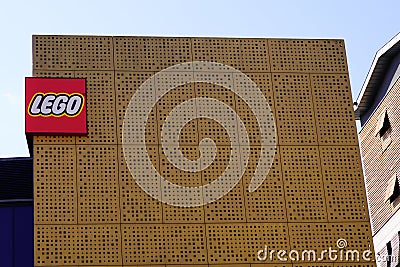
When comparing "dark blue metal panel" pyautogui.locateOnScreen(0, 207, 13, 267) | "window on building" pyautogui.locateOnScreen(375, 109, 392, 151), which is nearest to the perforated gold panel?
"dark blue metal panel" pyautogui.locateOnScreen(0, 207, 13, 267)

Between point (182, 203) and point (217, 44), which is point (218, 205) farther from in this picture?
point (217, 44)

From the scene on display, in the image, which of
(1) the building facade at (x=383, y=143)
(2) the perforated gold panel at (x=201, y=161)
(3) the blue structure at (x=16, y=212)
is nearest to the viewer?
(2) the perforated gold panel at (x=201, y=161)

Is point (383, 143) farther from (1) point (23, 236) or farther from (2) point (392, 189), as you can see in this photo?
(1) point (23, 236)

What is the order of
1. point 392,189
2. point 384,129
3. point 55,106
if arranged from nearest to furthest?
point 55,106 < point 392,189 < point 384,129

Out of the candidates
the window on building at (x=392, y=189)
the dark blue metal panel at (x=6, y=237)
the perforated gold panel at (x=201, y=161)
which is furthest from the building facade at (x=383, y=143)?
the dark blue metal panel at (x=6, y=237)

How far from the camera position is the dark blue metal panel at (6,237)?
93.8ft

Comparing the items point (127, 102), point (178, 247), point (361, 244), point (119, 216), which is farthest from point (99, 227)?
point (361, 244)

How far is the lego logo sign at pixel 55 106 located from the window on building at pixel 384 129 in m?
21.2

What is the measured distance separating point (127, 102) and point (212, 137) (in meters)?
2.90

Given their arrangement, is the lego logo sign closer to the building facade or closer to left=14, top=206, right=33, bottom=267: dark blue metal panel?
left=14, top=206, right=33, bottom=267: dark blue metal panel

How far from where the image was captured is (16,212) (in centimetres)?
2908

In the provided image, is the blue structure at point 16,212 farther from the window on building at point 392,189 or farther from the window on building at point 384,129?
the window on building at point 384,129

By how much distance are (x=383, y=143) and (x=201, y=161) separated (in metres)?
20.2

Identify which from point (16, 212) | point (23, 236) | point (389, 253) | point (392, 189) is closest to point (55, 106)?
point (16, 212)
